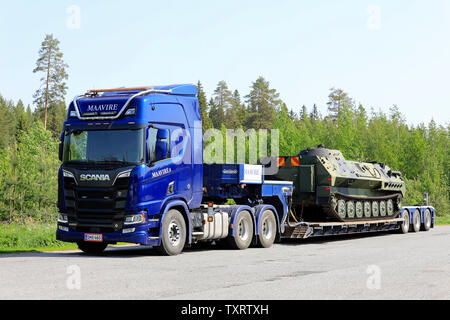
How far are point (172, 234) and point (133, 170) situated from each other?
7.04ft

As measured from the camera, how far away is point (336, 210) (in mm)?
21922

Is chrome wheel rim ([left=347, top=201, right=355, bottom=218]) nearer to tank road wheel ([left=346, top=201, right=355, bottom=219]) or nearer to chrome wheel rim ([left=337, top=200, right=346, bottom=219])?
tank road wheel ([left=346, top=201, right=355, bottom=219])

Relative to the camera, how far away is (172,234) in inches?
595

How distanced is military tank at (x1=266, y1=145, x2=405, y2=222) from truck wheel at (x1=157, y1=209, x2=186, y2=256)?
6.04 m

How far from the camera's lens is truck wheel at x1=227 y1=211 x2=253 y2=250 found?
17.1 metres

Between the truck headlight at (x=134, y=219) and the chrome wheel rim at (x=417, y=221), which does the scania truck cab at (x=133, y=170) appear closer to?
the truck headlight at (x=134, y=219)

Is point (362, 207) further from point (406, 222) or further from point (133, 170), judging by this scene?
point (133, 170)

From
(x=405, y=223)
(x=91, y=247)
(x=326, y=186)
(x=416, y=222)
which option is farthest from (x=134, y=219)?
(x=416, y=222)

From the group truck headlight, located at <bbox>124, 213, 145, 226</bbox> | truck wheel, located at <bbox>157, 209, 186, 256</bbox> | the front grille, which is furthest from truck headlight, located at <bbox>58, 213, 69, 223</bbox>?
truck wheel, located at <bbox>157, 209, 186, 256</bbox>

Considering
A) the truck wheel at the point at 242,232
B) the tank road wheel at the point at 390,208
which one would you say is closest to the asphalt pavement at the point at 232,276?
the truck wheel at the point at 242,232

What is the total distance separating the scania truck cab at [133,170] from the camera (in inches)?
555
